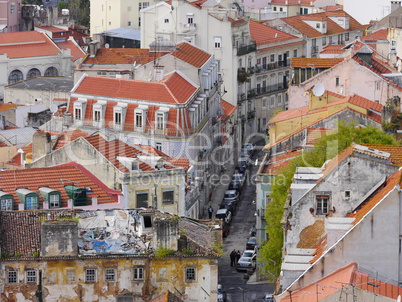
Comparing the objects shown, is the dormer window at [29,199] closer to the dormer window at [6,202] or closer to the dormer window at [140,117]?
the dormer window at [6,202]

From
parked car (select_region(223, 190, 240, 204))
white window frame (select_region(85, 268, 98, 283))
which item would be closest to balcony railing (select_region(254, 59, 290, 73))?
parked car (select_region(223, 190, 240, 204))

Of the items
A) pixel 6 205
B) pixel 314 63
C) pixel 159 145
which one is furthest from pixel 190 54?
pixel 6 205

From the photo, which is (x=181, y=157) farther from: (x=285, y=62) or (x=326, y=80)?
(x=285, y=62)

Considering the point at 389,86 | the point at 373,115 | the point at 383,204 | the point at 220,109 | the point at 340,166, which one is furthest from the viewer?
the point at 220,109

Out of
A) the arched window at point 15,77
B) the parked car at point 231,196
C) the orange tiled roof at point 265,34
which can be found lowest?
the parked car at point 231,196

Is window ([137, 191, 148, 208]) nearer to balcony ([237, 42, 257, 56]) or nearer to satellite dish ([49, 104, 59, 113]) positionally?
satellite dish ([49, 104, 59, 113])

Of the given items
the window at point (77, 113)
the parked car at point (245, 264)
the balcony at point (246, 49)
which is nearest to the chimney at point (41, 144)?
the parked car at point (245, 264)

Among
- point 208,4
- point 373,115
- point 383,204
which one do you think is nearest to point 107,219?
point 383,204

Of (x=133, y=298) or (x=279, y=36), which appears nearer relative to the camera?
(x=133, y=298)
